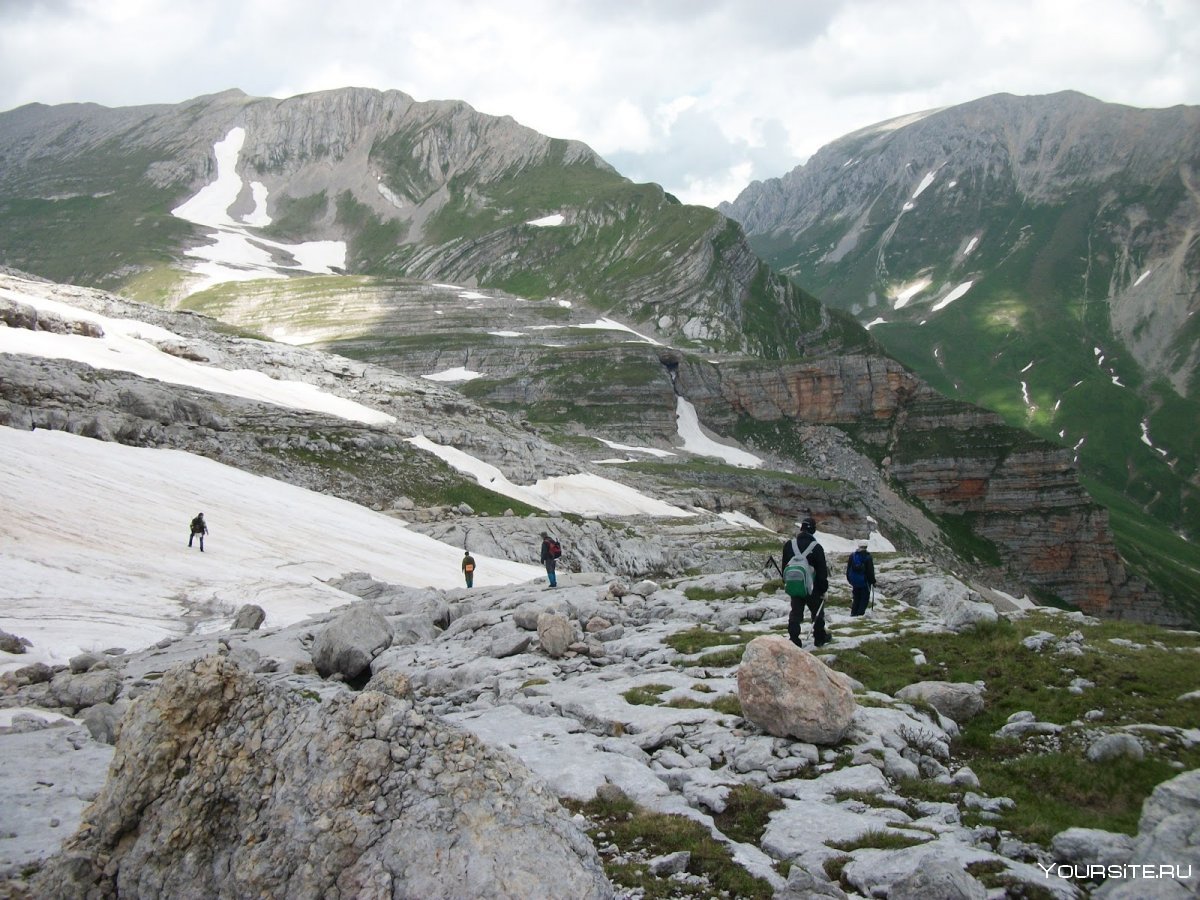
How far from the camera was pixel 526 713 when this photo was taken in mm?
16344

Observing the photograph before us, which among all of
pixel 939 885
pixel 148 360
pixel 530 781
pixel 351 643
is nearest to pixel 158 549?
pixel 351 643

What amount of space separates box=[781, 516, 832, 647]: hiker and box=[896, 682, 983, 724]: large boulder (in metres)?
3.75

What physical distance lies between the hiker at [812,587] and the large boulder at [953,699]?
3.75m

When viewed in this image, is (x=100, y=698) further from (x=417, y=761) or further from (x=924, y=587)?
(x=924, y=587)

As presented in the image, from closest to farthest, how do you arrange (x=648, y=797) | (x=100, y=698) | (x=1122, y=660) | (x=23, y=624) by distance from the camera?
(x=648, y=797), (x=1122, y=660), (x=100, y=698), (x=23, y=624)

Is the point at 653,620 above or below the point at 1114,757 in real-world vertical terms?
below

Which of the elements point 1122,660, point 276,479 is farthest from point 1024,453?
point 1122,660

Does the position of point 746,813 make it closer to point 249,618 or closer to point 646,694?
point 646,694

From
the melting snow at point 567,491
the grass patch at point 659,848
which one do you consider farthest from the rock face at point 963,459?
the grass patch at point 659,848

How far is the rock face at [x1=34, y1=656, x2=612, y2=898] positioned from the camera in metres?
7.48

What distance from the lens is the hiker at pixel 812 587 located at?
60.3 feet

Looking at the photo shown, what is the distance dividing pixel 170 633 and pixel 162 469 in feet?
83.0

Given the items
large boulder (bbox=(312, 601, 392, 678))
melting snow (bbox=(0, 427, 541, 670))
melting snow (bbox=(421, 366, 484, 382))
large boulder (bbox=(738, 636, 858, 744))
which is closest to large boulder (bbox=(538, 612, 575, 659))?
large boulder (bbox=(312, 601, 392, 678))

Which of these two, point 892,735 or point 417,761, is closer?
point 417,761
